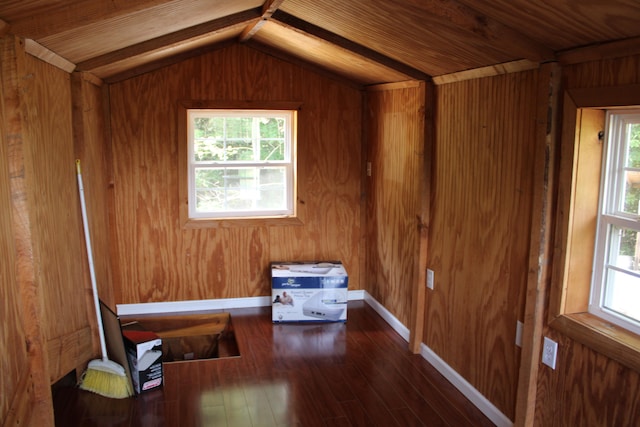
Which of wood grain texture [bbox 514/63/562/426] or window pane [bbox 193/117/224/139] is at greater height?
window pane [bbox 193/117/224/139]

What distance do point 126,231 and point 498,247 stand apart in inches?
124

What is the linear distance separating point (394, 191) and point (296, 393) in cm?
184

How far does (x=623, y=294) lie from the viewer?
7.72 feet

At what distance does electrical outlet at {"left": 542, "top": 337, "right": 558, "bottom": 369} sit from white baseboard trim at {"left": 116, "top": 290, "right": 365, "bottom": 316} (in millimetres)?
2850

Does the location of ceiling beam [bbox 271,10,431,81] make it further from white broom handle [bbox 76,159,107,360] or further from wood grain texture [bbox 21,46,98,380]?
white broom handle [bbox 76,159,107,360]

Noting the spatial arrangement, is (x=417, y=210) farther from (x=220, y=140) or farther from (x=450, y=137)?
(x=220, y=140)

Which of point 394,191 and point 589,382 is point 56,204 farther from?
point 589,382

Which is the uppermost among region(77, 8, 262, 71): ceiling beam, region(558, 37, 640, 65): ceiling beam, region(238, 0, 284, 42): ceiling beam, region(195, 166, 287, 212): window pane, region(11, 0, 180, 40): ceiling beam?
region(238, 0, 284, 42): ceiling beam

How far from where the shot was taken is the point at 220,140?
4.79 m

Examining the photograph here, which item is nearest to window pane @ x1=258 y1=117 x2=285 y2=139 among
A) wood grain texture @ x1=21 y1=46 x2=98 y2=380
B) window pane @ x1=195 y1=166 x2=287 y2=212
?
window pane @ x1=195 y1=166 x2=287 y2=212

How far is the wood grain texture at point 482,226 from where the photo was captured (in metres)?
2.77

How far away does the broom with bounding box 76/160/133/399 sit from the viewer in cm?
324

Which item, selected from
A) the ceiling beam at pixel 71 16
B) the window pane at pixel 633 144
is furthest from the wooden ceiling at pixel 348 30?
the window pane at pixel 633 144

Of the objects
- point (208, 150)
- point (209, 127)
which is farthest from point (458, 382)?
point (209, 127)
